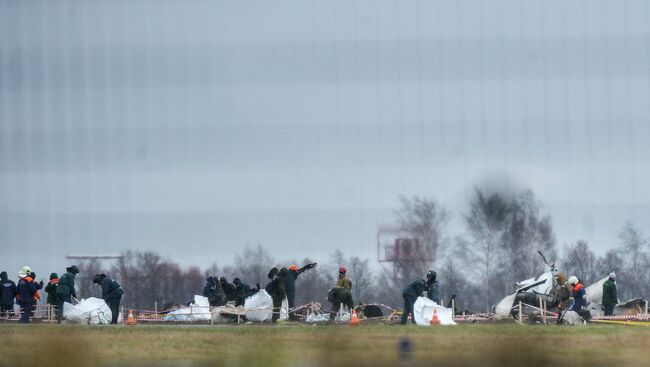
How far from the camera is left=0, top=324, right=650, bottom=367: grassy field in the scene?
1634 centimetres

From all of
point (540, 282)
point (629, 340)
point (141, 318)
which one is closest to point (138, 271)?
point (141, 318)

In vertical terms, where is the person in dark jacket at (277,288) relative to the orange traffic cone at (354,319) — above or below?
above

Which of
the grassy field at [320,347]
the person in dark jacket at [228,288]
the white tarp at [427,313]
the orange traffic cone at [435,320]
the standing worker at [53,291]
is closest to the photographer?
the grassy field at [320,347]

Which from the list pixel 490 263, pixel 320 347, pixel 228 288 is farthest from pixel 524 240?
pixel 320 347

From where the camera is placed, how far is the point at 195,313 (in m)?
38.5

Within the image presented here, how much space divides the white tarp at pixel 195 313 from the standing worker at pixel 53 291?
3.13 m

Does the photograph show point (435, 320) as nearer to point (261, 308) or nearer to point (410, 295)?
point (410, 295)

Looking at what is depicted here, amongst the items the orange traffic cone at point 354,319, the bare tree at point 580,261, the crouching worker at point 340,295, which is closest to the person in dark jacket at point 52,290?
the crouching worker at point 340,295

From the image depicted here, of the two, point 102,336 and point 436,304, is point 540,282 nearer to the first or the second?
point 436,304

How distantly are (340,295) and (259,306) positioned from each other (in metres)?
2.21

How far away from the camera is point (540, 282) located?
A: 38.8 m

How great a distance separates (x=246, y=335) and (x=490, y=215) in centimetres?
4653

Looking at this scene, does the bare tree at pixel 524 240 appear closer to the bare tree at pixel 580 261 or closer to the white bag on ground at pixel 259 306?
the bare tree at pixel 580 261

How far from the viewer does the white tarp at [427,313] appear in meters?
34.6
